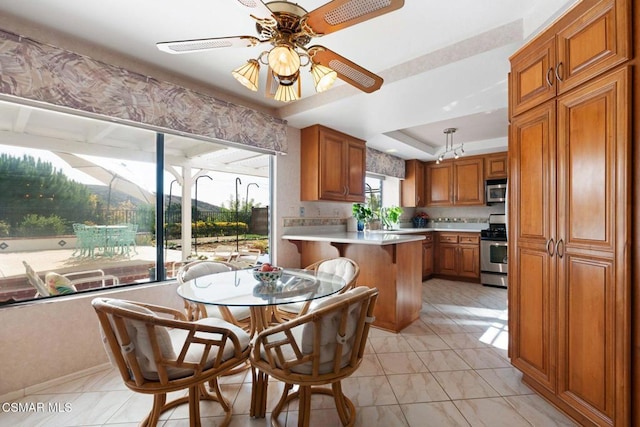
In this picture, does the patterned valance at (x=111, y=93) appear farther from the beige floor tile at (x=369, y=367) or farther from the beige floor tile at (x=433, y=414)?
the beige floor tile at (x=433, y=414)

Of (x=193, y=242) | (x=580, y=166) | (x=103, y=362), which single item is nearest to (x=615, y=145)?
(x=580, y=166)

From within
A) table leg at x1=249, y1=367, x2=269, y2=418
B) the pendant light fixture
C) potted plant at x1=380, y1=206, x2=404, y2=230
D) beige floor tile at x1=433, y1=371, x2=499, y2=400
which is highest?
the pendant light fixture

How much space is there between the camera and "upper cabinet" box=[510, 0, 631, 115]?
A: 4.24 feet

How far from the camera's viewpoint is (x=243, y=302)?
1476mm

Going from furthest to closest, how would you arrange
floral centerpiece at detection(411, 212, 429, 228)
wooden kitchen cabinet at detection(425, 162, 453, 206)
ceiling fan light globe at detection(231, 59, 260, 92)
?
1. floral centerpiece at detection(411, 212, 429, 228)
2. wooden kitchen cabinet at detection(425, 162, 453, 206)
3. ceiling fan light globe at detection(231, 59, 260, 92)

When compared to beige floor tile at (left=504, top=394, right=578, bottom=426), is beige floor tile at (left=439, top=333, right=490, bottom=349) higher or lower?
lower

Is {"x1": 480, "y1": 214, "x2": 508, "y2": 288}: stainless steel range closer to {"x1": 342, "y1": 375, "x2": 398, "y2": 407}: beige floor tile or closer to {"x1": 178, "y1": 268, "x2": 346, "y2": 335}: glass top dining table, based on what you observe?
{"x1": 342, "y1": 375, "x2": 398, "y2": 407}: beige floor tile

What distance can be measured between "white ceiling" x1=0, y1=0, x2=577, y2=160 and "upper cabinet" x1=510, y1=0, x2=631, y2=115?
0.15 m

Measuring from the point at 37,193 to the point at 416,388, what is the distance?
→ 295 centimetres

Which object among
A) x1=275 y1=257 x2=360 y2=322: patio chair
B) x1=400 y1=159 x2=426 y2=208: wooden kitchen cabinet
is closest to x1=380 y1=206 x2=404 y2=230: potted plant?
x1=400 y1=159 x2=426 y2=208: wooden kitchen cabinet

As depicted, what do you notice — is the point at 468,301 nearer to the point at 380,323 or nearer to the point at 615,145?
the point at 380,323

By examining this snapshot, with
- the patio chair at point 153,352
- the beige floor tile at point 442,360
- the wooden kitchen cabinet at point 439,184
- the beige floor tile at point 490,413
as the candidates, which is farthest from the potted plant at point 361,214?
the patio chair at point 153,352

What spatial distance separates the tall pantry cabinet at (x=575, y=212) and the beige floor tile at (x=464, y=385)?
0.28 metres

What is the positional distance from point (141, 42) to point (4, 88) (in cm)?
85
